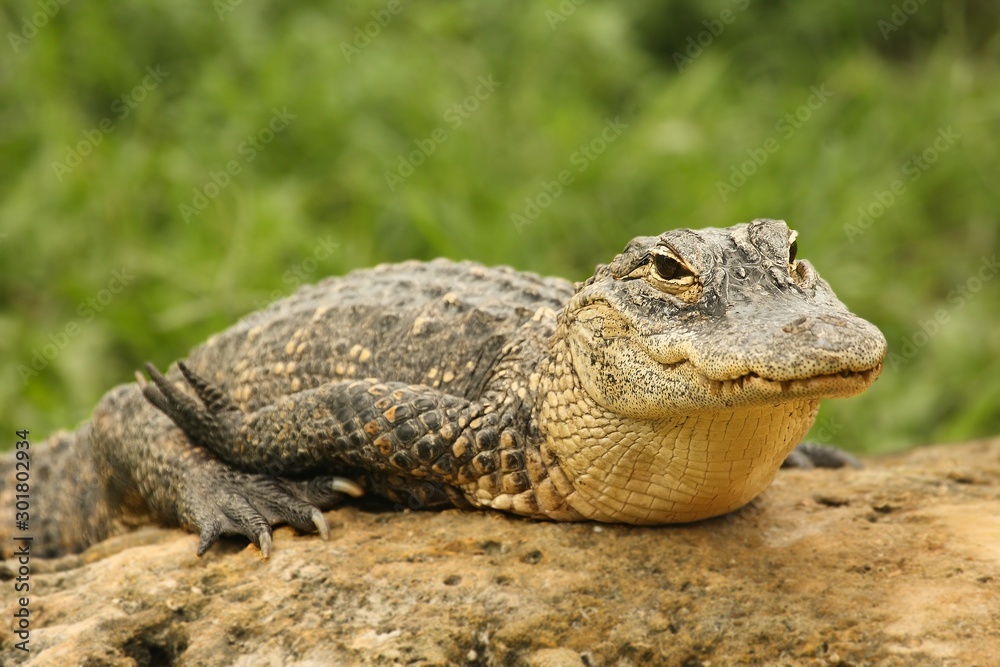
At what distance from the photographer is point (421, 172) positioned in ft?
24.1

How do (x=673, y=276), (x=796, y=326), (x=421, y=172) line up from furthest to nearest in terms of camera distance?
(x=421, y=172)
(x=673, y=276)
(x=796, y=326)

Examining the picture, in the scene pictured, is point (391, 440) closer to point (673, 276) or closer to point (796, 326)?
point (673, 276)

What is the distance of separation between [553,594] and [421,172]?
4.57 m

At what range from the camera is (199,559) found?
3658 mm

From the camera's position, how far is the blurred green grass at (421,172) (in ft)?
22.1

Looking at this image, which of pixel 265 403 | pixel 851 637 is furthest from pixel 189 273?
pixel 851 637

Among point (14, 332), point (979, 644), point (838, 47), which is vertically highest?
point (838, 47)

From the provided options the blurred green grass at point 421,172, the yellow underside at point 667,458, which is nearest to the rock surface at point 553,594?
the yellow underside at point 667,458

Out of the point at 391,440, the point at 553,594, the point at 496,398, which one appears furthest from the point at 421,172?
the point at 553,594

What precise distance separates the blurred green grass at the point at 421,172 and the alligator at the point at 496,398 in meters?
2.17

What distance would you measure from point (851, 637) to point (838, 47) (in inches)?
310

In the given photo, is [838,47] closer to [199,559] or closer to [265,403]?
[265,403]

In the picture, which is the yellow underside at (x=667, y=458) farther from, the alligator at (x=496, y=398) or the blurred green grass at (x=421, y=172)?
the blurred green grass at (x=421, y=172)

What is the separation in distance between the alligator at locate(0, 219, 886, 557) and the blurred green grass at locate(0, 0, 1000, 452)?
2173 millimetres
